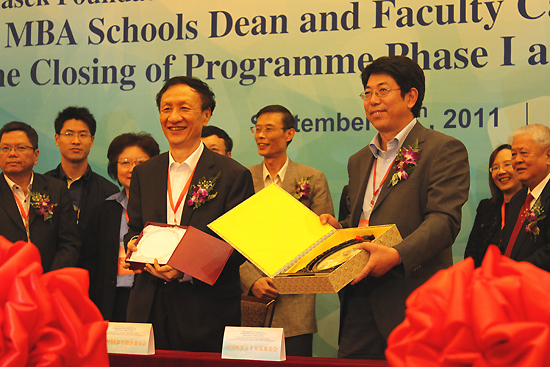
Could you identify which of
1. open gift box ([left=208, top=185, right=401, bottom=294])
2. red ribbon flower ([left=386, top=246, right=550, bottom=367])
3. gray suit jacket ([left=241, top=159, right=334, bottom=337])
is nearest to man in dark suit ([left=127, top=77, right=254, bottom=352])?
open gift box ([left=208, top=185, right=401, bottom=294])

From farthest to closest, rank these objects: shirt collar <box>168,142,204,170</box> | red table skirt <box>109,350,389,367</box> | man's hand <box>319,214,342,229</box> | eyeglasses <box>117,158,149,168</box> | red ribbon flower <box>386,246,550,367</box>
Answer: eyeglasses <box>117,158,149,168</box> < shirt collar <box>168,142,204,170</box> < man's hand <box>319,214,342,229</box> < red table skirt <box>109,350,389,367</box> < red ribbon flower <box>386,246,550,367</box>

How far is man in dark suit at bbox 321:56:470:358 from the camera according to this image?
208 centimetres

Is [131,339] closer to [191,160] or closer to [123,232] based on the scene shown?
[191,160]

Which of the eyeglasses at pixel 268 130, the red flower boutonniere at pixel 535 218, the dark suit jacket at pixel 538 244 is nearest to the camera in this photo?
the dark suit jacket at pixel 538 244

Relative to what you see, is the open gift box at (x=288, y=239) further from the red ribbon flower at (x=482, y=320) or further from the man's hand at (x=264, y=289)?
the man's hand at (x=264, y=289)

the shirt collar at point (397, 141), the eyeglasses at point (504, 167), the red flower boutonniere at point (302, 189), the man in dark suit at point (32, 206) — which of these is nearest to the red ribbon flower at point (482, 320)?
the shirt collar at point (397, 141)

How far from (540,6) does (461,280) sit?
3.82 m

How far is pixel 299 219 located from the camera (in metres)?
1.97

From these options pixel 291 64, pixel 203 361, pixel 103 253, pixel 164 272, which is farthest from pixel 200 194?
pixel 291 64

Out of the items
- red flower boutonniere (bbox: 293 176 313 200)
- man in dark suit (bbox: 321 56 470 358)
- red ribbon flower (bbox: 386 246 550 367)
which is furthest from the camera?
red flower boutonniere (bbox: 293 176 313 200)

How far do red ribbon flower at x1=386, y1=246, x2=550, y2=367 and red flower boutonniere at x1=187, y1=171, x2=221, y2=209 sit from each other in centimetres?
181

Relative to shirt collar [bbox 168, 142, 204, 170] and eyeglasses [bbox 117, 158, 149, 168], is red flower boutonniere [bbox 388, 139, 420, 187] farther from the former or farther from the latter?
eyeglasses [bbox 117, 158, 149, 168]

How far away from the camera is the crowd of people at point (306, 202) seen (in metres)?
2.16

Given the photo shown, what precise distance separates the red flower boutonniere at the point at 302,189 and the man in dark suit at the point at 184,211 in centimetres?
108
